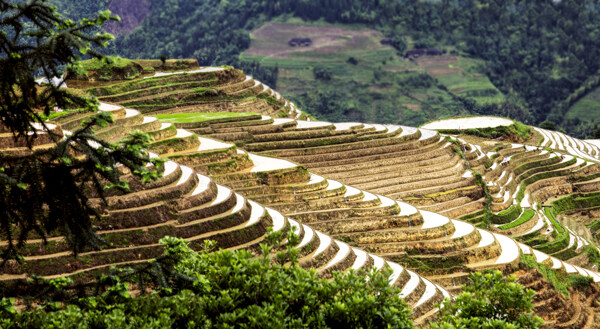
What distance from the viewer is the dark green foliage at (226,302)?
18.1m

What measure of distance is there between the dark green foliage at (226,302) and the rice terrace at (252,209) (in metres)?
0.05

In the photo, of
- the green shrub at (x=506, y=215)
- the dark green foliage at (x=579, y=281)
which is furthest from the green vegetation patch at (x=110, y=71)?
the dark green foliage at (x=579, y=281)

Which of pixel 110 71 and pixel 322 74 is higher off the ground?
pixel 110 71

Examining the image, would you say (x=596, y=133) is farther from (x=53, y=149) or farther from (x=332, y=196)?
(x=53, y=149)

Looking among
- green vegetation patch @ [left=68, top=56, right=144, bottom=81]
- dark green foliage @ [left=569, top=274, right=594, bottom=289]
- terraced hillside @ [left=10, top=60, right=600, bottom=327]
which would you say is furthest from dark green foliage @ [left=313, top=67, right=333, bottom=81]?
dark green foliage @ [left=569, top=274, right=594, bottom=289]

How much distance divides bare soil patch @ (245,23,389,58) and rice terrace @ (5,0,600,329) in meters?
50.1

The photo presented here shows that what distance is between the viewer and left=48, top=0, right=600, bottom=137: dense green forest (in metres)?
138

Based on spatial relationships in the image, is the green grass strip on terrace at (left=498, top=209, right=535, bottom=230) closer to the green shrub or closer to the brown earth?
the green shrub

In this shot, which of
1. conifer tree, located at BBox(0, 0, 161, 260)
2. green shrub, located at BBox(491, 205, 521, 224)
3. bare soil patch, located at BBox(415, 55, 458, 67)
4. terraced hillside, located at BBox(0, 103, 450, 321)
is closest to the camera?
conifer tree, located at BBox(0, 0, 161, 260)

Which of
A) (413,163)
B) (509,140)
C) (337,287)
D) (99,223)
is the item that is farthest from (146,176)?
(509,140)

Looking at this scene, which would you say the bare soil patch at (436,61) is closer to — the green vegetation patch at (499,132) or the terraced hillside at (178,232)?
the green vegetation patch at (499,132)

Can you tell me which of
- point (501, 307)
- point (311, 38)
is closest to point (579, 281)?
point (501, 307)

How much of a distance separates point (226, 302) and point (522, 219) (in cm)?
3859

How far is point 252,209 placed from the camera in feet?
102
